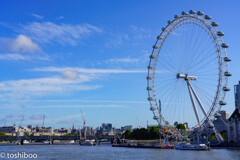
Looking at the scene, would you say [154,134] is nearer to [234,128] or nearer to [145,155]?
[234,128]

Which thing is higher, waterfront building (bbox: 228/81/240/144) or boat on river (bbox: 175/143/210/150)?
waterfront building (bbox: 228/81/240/144)

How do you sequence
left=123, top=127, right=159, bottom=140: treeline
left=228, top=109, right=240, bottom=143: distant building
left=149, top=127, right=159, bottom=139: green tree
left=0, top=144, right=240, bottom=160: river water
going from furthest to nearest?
left=123, top=127, right=159, bottom=140: treeline < left=149, top=127, right=159, bottom=139: green tree < left=228, top=109, right=240, bottom=143: distant building < left=0, top=144, right=240, bottom=160: river water

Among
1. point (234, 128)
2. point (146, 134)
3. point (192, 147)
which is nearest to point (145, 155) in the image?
point (192, 147)

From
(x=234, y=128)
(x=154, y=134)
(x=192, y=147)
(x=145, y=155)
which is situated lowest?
(x=145, y=155)

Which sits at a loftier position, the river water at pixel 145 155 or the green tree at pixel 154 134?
the green tree at pixel 154 134

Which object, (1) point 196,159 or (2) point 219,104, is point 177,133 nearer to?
(2) point 219,104

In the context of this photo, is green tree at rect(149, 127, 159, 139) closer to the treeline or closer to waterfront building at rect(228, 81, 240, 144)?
the treeline

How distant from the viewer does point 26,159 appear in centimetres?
5803

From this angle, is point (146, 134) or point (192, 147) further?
point (146, 134)

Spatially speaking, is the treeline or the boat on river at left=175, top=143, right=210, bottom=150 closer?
the boat on river at left=175, top=143, right=210, bottom=150

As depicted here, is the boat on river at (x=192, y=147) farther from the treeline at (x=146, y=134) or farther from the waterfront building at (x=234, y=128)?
the treeline at (x=146, y=134)

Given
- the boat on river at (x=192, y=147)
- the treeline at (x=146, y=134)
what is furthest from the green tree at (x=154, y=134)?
the boat on river at (x=192, y=147)

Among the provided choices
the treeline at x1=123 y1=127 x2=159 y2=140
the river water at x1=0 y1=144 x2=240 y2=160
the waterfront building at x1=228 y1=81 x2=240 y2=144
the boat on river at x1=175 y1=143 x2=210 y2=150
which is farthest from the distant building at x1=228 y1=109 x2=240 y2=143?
the treeline at x1=123 y1=127 x2=159 y2=140

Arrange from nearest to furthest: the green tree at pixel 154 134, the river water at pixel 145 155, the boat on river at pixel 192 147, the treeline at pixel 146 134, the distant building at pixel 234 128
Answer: the river water at pixel 145 155, the boat on river at pixel 192 147, the distant building at pixel 234 128, the green tree at pixel 154 134, the treeline at pixel 146 134
